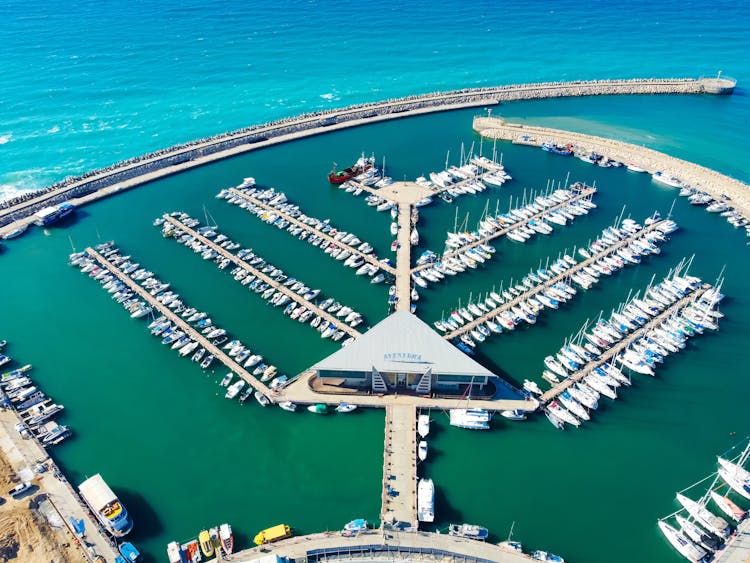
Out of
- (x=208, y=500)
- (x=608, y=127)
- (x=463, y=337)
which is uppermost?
(x=608, y=127)

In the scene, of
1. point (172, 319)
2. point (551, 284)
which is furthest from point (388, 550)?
point (551, 284)

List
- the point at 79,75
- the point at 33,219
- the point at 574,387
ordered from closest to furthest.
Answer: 1. the point at 574,387
2. the point at 33,219
3. the point at 79,75

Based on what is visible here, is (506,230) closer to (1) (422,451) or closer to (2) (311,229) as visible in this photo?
(2) (311,229)

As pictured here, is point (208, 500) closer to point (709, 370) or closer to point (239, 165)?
point (709, 370)

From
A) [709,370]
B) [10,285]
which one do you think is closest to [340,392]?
[709,370]

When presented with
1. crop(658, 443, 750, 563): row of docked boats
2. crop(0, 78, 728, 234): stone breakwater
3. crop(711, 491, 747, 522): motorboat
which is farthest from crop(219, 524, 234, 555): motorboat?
crop(0, 78, 728, 234): stone breakwater

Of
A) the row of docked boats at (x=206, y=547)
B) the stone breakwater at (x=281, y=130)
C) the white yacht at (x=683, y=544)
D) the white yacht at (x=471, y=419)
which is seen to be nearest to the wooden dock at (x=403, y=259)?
the white yacht at (x=471, y=419)
